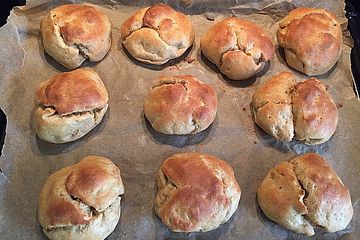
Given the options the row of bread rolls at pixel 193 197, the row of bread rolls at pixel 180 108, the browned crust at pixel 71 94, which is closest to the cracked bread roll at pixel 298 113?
the row of bread rolls at pixel 180 108

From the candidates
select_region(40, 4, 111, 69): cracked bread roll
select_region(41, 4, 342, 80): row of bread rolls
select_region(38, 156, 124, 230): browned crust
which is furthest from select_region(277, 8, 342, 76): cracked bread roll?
→ select_region(38, 156, 124, 230): browned crust

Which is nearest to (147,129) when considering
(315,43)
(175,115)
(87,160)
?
(175,115)

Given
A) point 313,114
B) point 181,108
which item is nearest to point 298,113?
point 313,114

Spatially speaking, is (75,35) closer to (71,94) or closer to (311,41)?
(71,94)

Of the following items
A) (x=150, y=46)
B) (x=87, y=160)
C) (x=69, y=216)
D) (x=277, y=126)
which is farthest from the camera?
(x=150, y=46)

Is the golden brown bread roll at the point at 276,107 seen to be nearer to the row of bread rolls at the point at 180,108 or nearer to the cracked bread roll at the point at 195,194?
the row of bread rolls at the point at 180,108

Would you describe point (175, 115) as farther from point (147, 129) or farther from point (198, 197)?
point (198, 197)

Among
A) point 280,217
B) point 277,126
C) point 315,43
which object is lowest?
point 280,217

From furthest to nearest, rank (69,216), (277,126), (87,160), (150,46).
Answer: (150,46) → (277,126) → (87,160) → (69,216)
